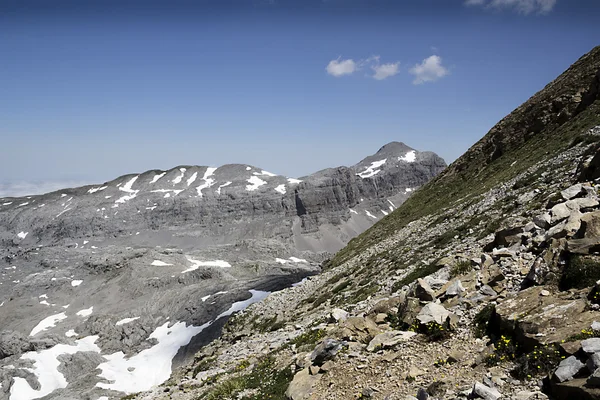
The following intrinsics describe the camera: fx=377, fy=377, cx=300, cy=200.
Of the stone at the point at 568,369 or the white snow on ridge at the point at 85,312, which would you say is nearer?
the stone at the point at 568,369

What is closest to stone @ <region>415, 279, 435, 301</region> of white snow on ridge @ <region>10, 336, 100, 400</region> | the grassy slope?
the grassy slope

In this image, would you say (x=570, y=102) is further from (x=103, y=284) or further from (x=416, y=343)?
(x=103, y=284)

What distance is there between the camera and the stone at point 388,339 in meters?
13.2

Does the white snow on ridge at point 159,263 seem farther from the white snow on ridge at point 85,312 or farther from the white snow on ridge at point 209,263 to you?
the white snow on ridge at point 85,312

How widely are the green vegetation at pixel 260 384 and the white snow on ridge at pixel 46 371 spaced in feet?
250

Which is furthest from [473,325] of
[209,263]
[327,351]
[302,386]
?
[209,263]

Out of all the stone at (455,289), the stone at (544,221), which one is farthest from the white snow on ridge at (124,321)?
the stone at (544,221)

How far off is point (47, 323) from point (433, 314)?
14899 cm

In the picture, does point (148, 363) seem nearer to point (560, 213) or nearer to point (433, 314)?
point (433, 314)

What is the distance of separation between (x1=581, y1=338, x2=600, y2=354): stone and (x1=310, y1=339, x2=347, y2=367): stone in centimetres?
790

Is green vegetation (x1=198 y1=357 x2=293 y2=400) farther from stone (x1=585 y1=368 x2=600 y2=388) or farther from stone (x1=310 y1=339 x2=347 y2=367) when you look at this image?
stone (x1=585 y1=368 x2=600 y2=388)

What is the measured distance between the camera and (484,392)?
29.1ft

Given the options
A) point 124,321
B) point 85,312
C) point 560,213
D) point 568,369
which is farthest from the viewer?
point 85,312

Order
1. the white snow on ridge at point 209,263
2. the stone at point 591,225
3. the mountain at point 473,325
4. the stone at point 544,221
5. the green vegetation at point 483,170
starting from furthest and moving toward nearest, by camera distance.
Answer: the white snow on ridge at point 209,263
the green vegetation at point 483,170
the stone at point 544,221
the stone at point 591,225
the mountain at point 473,325
